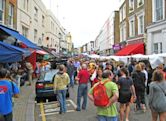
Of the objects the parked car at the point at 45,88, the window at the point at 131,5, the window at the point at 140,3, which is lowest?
the parked car at the point at 45,88

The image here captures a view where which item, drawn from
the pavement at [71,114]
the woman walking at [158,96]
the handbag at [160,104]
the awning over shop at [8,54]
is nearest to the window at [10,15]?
the pavement at [71,114]

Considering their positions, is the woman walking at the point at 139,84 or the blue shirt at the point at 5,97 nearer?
the blue shirt at the point at 5,97

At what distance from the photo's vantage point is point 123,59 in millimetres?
26781

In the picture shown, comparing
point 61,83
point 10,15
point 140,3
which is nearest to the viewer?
point 61,83

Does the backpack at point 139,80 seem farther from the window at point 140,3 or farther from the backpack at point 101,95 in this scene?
the window at point 140,3

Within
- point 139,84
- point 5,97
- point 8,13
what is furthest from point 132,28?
point 5,97

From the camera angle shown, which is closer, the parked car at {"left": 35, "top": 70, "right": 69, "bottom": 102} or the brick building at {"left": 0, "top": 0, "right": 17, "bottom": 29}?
the parked car at {"left": 35, "top": 70, "right": 69, "bottom": 102}

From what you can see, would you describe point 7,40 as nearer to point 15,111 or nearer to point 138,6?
point 15,111

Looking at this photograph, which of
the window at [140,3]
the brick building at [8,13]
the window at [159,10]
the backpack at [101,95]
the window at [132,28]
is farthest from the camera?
the window at [132,28]

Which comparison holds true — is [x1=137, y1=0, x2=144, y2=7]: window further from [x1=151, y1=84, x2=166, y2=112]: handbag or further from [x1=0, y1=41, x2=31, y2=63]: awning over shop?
[x1=151, y1=84, x2=166, y2=112]: handbag

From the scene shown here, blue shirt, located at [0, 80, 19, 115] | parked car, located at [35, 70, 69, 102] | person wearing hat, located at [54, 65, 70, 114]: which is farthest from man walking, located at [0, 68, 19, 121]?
parked car, located at [35, 70, 69, 102]

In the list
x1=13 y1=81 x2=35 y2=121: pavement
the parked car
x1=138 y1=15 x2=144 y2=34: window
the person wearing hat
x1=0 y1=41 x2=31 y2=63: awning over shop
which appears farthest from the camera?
x1=138 y1=15 x2=144 y2=34: window

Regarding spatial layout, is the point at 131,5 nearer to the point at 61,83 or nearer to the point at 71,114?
the point at 61,83

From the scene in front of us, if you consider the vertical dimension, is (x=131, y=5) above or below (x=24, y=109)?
above
